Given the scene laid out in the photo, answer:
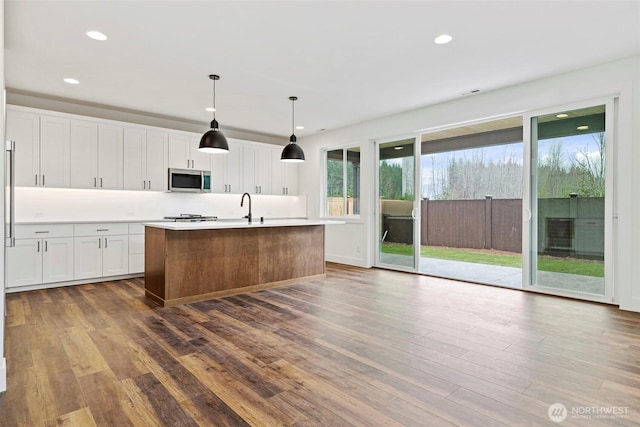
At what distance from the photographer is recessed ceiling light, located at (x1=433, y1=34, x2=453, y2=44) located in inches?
129

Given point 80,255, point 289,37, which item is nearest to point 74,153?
point 80,255

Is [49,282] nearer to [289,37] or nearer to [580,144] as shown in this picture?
[289,37]

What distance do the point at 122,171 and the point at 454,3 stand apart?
518 cm

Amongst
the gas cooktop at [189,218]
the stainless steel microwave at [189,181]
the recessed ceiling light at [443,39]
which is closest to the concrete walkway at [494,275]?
the recessed ceiling light at [443,39]

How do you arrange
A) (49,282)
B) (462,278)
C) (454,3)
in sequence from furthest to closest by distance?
(462,278) < (49,282) < (454,3)

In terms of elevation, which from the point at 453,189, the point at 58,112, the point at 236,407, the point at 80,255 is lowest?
the point at 236,407

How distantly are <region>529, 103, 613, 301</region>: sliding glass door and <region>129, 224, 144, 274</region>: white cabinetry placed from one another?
5.78 meters

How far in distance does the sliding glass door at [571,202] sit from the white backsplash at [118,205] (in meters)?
5.23

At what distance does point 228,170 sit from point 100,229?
249 cm

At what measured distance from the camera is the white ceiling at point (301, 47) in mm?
2850

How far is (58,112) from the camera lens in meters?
5.00

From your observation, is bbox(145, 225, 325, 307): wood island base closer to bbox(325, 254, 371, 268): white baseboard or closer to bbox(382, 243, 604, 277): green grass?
bbox(325, 254, 371, 268): white baseboard

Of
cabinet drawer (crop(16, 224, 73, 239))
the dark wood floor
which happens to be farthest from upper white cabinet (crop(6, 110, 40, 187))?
the dark wood floor

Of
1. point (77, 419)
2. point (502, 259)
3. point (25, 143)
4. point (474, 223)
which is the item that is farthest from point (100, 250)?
point (474, 223)
